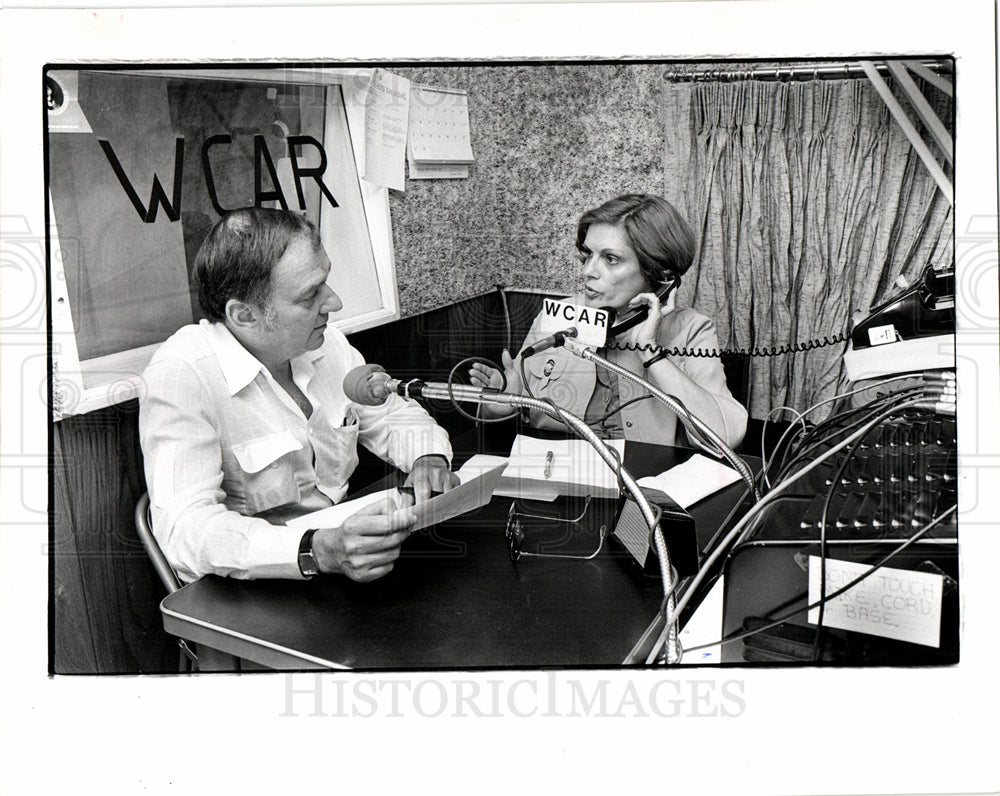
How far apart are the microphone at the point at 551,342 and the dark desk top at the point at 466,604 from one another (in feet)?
0.67

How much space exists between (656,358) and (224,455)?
2.31 feet

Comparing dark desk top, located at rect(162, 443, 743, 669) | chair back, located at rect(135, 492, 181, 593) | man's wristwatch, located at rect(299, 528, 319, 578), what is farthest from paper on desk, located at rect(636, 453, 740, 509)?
chair back, located at rect(135, 492, 181, 593)

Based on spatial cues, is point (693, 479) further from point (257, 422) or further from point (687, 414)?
point (257, 422)

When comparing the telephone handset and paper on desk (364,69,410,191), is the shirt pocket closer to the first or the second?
paper on desk (364,69,410,191)

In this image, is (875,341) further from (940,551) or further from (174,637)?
(174,637)

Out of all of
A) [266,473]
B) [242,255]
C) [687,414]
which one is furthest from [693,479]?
[242,255]

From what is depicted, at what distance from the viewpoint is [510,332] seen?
161 centimetres

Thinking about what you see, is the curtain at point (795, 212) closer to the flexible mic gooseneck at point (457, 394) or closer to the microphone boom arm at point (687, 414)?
the microphone boom arm at point (687, 414)

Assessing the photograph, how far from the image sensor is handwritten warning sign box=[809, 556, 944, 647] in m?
1.58

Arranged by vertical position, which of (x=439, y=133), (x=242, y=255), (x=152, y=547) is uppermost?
(x=439, y=133)

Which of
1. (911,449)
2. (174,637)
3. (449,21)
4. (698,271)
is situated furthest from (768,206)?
(174,637)

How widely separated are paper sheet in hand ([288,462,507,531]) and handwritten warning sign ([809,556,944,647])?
530 millimetres

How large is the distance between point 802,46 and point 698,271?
0.39 m

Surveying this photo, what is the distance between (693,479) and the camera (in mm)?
1607
